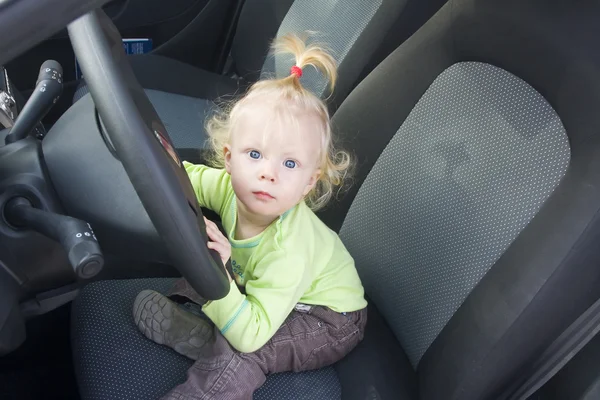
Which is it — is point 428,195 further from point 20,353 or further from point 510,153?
point 20,353

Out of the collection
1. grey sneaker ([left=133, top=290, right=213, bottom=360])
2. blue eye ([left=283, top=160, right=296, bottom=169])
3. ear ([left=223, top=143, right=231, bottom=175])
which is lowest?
grey sneaker ([left=133, top=290, right=213, bottom=360])

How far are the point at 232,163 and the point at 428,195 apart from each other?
32 centimetres

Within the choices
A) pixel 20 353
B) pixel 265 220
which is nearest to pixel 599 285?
pixel 265 220

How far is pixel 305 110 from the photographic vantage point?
3.54 ft

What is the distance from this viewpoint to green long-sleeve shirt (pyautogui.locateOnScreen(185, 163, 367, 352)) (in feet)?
3.37

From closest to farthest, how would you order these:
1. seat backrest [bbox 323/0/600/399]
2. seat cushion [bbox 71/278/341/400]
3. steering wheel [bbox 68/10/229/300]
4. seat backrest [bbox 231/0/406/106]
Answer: steering wheel [bbox 68/10/229/300]
seat backrest [bbox 323/0/600/399]
seat cushion [bbox 71/278/341/400]
seat backrest [bbox 231/0/406/106]

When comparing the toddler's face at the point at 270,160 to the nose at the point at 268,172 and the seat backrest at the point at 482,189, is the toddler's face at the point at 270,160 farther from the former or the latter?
the seat backrest at the point at 482,189

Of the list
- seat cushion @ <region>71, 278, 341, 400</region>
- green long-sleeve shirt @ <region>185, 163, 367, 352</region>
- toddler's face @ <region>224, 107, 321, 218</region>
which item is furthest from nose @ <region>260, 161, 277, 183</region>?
seat cushion @ <region>71, 278, 341, 400</region>

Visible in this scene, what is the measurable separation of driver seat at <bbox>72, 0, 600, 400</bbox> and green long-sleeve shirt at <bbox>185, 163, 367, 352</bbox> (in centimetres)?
10

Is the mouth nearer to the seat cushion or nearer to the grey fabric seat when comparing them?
the seat cushion

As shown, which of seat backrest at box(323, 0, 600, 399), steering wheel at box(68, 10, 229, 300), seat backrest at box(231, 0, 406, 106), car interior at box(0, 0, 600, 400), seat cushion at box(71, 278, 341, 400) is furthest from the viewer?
seat backrest at box(231, 0, 406, 106)

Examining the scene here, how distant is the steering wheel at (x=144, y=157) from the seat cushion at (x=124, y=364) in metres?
0.34

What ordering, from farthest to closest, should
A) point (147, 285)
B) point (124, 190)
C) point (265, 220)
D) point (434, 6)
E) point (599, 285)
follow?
point (434, 6) < point (147, 285) < point (265, 220) < point (599, 285) < point (124, 190)

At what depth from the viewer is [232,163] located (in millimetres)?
1069
